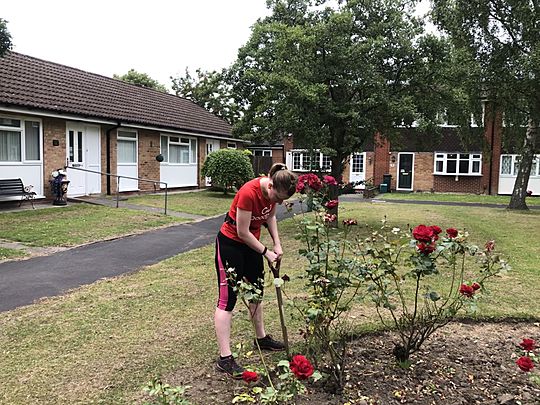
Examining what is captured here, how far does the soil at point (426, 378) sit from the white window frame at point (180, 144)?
18.4m

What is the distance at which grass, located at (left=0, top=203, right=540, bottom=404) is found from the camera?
3.50 metres

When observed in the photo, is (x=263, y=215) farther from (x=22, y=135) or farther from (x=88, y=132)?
(x=88, y=132)

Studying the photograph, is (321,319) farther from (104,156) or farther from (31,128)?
(104,156)

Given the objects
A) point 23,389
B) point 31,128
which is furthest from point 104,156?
point 23,389

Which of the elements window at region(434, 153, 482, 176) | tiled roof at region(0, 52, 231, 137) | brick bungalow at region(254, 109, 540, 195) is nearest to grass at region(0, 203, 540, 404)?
tiled roof at region(0, 52, 231, 137)

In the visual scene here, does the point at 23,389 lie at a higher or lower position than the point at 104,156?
lower

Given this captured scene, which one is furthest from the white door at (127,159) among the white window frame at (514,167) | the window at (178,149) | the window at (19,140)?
the white window frame at (514,167)

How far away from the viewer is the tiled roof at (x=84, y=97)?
50.0ft

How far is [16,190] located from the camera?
13828mm

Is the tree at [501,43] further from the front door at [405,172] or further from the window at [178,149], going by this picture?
the front door at [405,172]

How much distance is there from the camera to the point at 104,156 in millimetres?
17797

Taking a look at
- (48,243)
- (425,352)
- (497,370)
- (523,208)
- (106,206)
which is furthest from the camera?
(523,208)

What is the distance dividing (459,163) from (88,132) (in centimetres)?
2365

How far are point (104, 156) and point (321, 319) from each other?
16.2 metres
